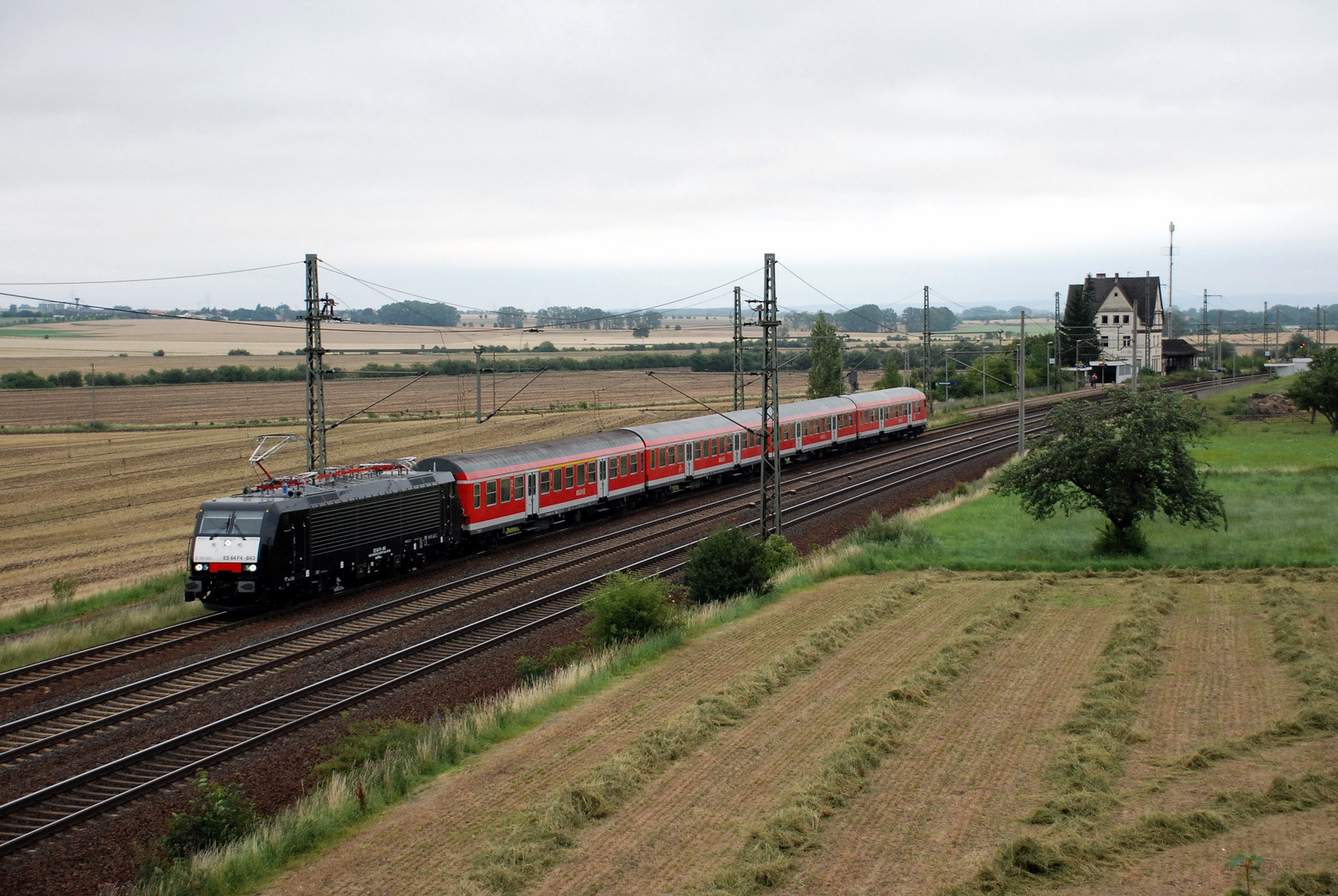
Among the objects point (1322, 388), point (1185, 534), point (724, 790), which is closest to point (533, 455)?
point (1185, 534)

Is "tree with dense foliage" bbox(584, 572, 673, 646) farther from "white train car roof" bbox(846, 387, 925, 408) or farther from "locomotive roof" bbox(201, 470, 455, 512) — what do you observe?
"white train car roof" bbox(846, 387, 925, 408)

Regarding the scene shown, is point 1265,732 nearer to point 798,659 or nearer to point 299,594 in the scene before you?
point 798,659

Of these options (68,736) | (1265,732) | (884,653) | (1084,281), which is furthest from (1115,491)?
(1084,281)

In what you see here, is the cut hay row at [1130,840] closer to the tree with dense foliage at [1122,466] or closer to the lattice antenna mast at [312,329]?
the tree with dense foliage at [1122,466]

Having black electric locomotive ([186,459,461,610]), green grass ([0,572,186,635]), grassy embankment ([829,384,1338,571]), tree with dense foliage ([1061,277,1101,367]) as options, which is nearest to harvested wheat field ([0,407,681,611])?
green grass ([0,572,186,635])

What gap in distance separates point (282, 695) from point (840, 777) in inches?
443

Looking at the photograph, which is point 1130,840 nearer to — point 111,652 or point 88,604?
point 111,652

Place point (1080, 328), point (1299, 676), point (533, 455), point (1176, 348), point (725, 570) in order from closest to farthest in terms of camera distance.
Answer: point (1299, 676) < point (725, 570) < point (533, 455) < point (1080, 328) < point (1176, 348)

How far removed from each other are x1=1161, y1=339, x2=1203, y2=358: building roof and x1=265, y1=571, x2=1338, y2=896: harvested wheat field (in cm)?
11579

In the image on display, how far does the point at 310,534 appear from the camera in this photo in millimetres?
27078

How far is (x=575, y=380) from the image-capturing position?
11975 centimetres

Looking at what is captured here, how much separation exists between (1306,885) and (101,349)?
15298cm

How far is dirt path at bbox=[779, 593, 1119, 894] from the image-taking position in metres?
11.2

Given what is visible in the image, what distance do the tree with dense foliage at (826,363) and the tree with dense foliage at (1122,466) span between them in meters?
45.7
